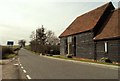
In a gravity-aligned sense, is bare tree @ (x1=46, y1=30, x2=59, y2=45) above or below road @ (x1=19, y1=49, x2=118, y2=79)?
above

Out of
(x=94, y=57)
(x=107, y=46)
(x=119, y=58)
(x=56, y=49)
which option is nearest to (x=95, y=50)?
(x=94, y=57)

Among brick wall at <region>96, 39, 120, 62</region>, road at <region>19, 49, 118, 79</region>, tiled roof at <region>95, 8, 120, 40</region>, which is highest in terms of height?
tiled roof at <region>95, 8, 120, 40</region>

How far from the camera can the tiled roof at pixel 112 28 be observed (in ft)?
103

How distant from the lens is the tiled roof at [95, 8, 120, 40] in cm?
3137

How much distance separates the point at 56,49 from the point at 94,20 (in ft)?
117

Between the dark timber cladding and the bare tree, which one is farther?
the bare tree

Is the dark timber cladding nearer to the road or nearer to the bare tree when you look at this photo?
the road

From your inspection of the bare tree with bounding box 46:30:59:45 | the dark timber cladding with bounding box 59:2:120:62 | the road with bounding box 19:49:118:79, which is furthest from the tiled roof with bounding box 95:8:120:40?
the bare tree with bounding box 46:30:59:45

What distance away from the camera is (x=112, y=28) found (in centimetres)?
3334

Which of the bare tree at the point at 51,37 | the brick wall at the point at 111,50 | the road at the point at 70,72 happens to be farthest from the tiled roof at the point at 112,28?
the bare tree at the point at 51,37

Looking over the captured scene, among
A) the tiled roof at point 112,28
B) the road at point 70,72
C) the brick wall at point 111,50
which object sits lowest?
the road at point 70,72

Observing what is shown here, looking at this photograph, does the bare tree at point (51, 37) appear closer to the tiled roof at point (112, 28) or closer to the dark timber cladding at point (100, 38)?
the dark timber cladding at point (100, 38)

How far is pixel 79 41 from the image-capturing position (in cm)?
4381

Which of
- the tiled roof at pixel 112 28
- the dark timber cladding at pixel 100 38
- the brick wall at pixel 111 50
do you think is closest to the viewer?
the brick wall at pixel 111 50
